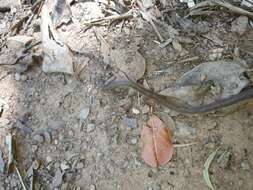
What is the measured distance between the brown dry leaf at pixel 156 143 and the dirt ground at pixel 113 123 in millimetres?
30

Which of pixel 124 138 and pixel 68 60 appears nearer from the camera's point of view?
pixel 124 138

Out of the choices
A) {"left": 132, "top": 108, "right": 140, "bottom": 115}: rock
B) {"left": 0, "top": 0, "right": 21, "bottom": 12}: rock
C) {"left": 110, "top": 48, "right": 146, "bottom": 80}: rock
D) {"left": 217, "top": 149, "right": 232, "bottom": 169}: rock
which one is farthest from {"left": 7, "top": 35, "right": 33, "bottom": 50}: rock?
{"left": 217, "top": 149, "right": 232, "bottom": 169}: rock

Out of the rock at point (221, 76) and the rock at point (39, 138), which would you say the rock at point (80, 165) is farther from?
the rock at point (221, 76)

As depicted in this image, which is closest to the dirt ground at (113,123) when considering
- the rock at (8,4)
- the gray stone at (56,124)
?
the gray stone at (56,124)

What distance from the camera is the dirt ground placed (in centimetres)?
196

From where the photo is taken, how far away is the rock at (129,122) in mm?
2061

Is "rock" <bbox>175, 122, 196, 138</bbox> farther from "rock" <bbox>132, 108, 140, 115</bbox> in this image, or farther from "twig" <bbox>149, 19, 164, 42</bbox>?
"twig" <bbox>149, 19, 164, 42</bbox>

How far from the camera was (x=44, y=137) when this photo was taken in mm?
2096

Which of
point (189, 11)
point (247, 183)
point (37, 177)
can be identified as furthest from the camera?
point (189, 11)

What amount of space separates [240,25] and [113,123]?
31.3 inches

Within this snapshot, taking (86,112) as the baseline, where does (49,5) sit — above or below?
above

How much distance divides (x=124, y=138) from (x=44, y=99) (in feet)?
1.44

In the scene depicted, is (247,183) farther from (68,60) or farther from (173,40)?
(68,60)

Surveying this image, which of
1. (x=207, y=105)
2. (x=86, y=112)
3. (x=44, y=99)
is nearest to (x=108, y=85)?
(x=86, y=112)
